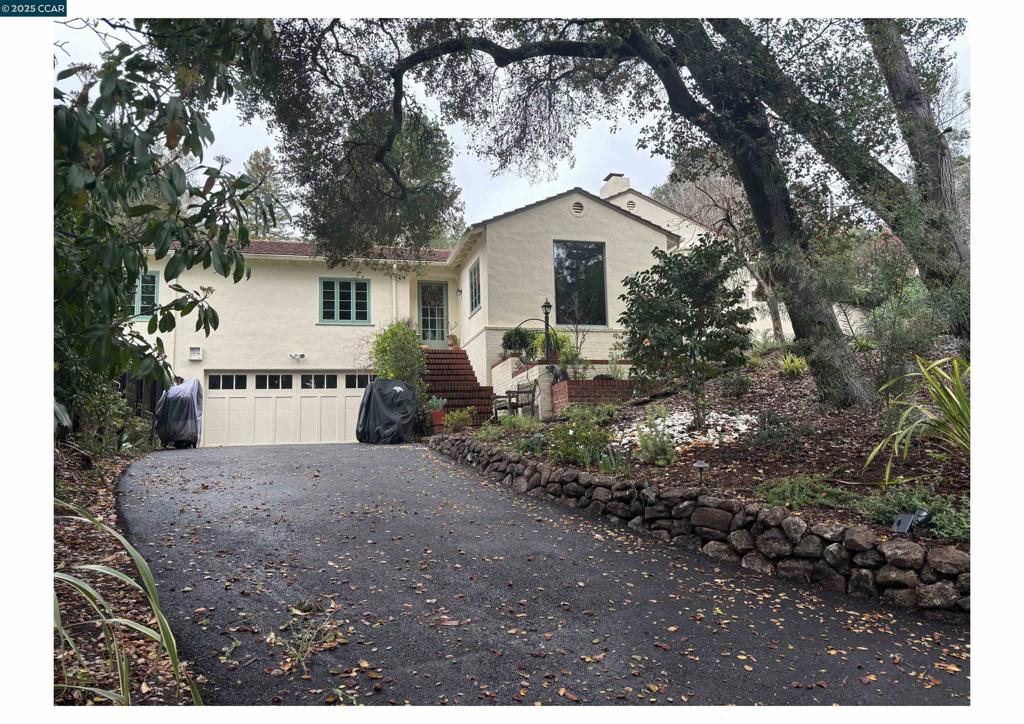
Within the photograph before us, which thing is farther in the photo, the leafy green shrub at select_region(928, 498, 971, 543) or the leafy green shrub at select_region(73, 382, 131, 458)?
the leafy green shrub at select_region(73, 382, 131, 458)

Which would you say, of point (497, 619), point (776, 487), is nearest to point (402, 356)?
point (776, 487)

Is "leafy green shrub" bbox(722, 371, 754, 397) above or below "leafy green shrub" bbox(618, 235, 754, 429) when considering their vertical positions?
below

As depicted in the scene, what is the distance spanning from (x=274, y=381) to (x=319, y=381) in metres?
0.81

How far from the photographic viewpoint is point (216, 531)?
4.58m

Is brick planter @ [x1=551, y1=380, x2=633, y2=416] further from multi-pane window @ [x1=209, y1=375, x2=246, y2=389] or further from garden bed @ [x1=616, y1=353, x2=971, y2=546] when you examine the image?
multi-pane window @ [x1=209, y1=375, x2=246, y2=389]

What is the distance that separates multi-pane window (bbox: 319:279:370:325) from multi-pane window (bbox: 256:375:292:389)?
140 centimetres

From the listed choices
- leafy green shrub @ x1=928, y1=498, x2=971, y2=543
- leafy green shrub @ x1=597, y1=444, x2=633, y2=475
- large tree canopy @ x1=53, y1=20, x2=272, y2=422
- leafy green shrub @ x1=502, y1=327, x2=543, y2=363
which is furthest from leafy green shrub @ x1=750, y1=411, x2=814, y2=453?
leafy green shrub @ x1=502, y1=327, x2=543, y2=363

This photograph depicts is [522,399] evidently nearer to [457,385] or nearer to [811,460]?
[457,385]

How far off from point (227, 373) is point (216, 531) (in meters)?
8.49

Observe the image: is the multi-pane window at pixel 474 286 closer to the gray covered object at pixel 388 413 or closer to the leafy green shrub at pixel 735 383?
the gray covered object at pixel 388 413

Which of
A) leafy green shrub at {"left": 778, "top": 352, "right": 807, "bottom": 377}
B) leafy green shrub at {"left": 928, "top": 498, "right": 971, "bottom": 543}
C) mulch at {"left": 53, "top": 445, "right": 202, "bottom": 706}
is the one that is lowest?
mulch at {"left": 53, "top": 445, "right": 202, "bottom": 706}

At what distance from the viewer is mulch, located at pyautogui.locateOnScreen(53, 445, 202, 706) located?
7.63 ft
